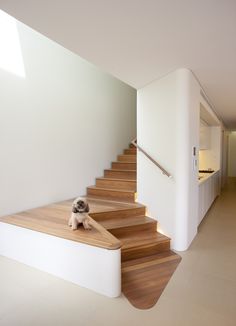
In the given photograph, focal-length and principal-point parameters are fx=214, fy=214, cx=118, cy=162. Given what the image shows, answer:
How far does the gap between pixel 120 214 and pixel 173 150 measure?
4.18ft

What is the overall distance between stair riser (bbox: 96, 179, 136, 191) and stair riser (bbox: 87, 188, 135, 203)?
0.63 ft

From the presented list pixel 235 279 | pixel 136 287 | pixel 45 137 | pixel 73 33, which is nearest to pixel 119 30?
pixel 73 33

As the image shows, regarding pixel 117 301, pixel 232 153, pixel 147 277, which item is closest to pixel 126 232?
pixel 147 277

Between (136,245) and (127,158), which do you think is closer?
(136,245)

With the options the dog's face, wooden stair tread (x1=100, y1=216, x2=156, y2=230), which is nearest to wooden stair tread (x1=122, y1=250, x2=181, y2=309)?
wooden stair tread (x1=100, y1=216, x2=156, y2=230)

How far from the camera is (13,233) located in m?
2.68

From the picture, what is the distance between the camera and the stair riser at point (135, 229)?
2.96 metres

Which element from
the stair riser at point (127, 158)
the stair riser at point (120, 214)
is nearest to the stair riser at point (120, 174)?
the stair riser at point (127, 158)

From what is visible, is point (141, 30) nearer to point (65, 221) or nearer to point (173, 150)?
point (173, 150)

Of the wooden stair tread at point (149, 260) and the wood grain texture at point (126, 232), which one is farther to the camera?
the wooden stair tread at point (149, 260)

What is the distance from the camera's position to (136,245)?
276 cm

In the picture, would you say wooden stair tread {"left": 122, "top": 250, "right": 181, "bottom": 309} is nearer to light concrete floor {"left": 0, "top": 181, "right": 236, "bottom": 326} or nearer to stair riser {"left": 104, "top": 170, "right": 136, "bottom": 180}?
light concrete floor {"left": 0, "top": 181, "right": 236, "bottom": 326}

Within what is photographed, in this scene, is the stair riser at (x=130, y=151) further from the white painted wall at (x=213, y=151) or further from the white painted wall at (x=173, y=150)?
the white painted wall at (x=213, y=151)

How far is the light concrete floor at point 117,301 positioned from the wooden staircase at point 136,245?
12 cm
